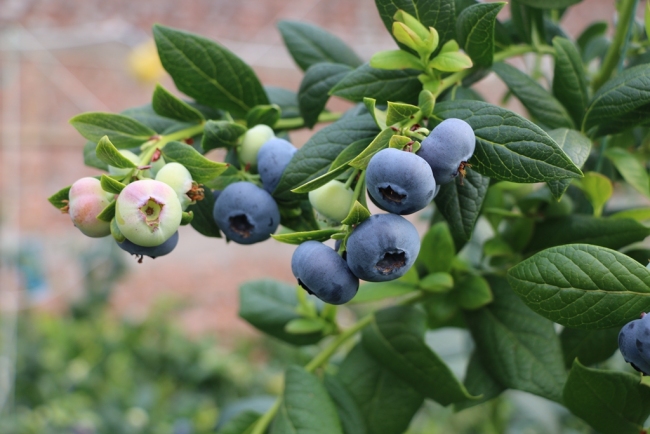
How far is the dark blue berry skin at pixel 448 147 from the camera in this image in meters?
0.40

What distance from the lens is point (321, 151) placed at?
1.60ft

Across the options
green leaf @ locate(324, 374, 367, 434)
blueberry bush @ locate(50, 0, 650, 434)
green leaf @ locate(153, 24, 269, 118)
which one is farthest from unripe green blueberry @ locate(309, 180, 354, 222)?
green leaf @ locate(324, 374, 367, 434)

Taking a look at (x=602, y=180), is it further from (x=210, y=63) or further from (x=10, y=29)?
(x=10, y=29)

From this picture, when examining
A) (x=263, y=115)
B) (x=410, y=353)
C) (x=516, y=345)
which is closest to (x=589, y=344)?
(x=516, y=345)

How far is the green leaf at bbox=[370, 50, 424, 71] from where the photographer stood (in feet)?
1.70

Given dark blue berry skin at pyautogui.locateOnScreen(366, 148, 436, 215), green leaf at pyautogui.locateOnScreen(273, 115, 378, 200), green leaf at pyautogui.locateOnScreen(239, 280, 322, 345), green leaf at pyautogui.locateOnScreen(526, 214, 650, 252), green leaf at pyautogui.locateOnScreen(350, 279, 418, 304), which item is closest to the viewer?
dark blue berry skin at pyautogui.locateOnScreen(366, 148, 436, 215)

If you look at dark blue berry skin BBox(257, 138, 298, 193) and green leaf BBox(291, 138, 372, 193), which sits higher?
green leaf BBox(291, 138, 372, 193)

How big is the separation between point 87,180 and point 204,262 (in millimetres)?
4754

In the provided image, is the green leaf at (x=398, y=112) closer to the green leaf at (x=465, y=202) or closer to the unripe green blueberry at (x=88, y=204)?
the green leaf at (x=465, y=202)

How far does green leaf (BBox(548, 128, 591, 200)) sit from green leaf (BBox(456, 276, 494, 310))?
0.67 ft

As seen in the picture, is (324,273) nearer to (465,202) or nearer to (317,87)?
(465,202)

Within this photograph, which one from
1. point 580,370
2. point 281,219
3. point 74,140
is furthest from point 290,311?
point 74,140

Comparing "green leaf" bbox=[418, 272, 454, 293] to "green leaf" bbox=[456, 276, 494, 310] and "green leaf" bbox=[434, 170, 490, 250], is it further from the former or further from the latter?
"green leaf" bbox=[434, 170, 490, 250]

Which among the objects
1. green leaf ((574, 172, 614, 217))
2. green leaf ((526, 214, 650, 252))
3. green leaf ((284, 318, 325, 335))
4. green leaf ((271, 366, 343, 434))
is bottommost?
green leaf ((284, 318, 325, 335))
